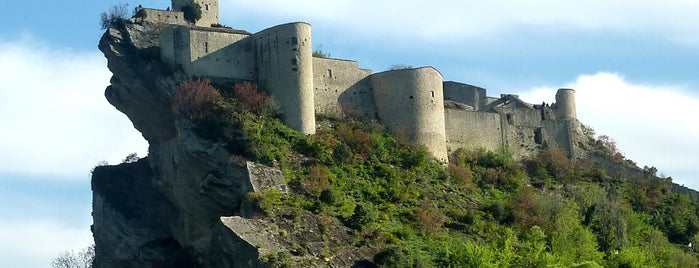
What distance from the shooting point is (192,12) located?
300ft

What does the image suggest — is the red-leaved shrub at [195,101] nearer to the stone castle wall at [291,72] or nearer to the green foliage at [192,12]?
the stone castle wall at [291,72]

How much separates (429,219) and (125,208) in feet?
67.9

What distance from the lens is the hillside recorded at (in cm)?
7475

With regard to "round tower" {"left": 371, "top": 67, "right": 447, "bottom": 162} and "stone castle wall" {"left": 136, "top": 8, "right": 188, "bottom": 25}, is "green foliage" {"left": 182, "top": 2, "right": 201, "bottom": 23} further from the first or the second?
"round tower" {"left": 371, "top": 67, "right": 447, "bottom": 162}

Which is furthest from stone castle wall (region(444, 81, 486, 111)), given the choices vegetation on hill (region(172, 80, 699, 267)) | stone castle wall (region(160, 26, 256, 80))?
stone castle wall (region(160, 26, 256, 80))

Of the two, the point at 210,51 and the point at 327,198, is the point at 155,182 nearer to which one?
the point at 210,51

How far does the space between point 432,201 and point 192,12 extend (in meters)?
18.9

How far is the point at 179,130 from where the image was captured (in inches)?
3273

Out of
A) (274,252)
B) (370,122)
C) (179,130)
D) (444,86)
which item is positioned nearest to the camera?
(274,252)

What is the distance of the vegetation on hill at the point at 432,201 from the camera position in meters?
76.2

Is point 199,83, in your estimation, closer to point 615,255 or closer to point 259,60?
point 259,60

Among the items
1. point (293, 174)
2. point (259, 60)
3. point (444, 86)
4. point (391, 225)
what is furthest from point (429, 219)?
point (444, 86)

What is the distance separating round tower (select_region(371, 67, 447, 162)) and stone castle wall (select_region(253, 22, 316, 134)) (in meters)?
6.01

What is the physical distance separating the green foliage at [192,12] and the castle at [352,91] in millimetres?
256
